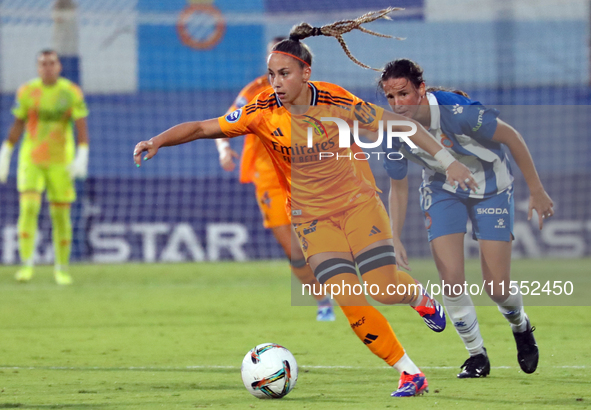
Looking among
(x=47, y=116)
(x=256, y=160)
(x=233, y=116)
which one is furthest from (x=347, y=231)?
(x=47, y=116)

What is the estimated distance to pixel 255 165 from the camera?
304 inches

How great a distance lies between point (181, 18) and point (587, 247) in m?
9.26

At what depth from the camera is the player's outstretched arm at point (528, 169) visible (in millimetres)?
4805

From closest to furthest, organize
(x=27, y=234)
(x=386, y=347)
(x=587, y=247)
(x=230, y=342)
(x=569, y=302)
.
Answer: (x=386, y=347)
(x=230, y=342)
(x=569, y=302)
(x=27, y=234)
(x=587, y=247)

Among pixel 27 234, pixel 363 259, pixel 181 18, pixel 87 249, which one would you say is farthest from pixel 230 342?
pixel 181 18

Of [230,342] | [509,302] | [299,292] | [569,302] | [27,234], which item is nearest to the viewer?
[509,302]

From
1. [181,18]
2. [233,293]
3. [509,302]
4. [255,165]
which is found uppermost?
[181,18]

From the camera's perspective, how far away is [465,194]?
17.1 ft

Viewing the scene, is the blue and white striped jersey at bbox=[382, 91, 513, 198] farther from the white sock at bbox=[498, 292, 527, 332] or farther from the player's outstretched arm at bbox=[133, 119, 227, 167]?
the player's outstretched arm at bbox=[133, 119, 227, 167]

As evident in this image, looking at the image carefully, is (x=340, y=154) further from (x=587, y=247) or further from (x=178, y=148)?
(x=178, y=148)

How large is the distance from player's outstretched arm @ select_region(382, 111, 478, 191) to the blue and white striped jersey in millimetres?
456

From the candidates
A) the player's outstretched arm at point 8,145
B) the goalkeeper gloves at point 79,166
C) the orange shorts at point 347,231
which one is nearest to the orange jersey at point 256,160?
the orange shorts at point 347,231

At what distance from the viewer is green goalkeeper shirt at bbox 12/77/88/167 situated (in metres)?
11.0

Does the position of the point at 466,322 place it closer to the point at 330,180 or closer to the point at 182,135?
the point at 330,180
